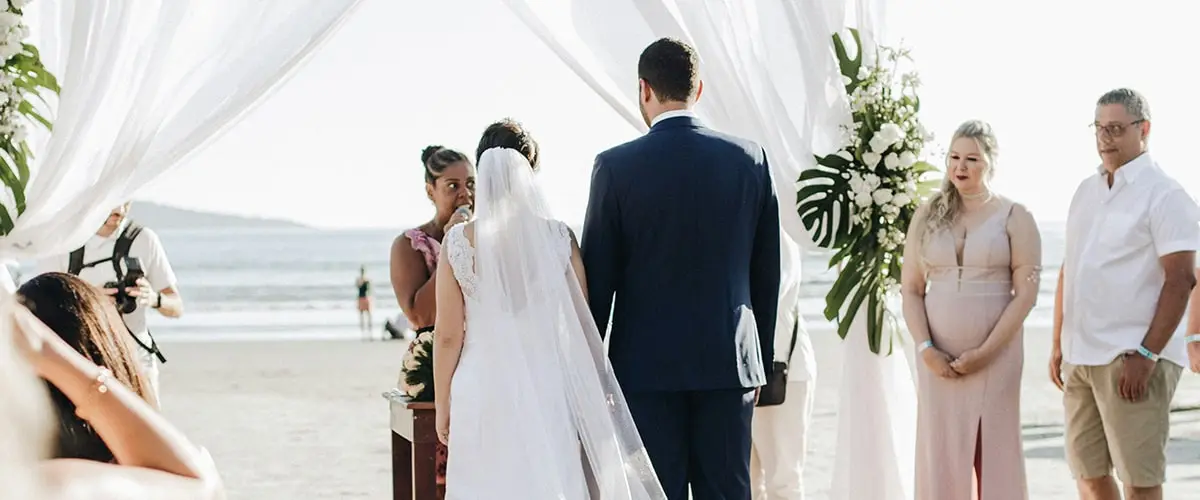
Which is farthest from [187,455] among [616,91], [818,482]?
[818,482]

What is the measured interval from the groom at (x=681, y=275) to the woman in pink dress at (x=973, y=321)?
988 millimetres

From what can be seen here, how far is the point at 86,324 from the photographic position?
160 cm

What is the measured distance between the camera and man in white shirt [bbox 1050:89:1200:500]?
4.62m

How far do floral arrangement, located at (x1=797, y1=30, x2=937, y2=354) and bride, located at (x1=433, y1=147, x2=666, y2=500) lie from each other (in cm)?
137

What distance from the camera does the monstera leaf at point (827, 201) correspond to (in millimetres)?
5211

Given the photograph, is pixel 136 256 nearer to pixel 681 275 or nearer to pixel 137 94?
pixel 137 94

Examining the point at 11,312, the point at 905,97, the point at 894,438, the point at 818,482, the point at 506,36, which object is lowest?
the point at 818,482

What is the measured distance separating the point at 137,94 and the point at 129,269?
1056mm

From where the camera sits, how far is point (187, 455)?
49.3 inches

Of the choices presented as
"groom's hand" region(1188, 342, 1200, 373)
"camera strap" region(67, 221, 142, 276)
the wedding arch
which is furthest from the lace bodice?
"camera strap" region(67, 221, 142, 276)

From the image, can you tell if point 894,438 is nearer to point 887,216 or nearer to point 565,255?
point 887,216

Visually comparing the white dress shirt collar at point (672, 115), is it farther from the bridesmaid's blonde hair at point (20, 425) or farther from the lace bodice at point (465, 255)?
the bridesmaid's blonde hair at point (20, 425)

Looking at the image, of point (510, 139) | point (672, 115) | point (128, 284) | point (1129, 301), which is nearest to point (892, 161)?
point (1129, 301)

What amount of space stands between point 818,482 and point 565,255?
3814 mm
